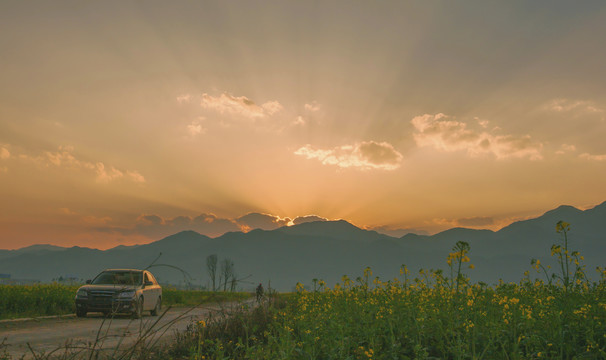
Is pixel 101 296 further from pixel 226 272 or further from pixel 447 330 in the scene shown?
pixel 447 330

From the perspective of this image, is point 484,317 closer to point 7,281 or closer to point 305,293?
point 305,293

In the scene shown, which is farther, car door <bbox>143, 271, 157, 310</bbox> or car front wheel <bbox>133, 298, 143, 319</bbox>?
car door <bbox>143, 271, 157, 310</bbox>

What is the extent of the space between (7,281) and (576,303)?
1097 inches

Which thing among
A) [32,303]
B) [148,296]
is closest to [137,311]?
[148,296]

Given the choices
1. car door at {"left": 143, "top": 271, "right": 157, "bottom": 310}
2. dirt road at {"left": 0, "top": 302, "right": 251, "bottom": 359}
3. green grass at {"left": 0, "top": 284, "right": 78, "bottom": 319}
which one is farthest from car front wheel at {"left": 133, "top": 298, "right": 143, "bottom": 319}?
green grass at {"left": 0, "top": 284, "right": 78, "bottom": 319}

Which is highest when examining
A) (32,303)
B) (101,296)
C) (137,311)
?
(137,311)

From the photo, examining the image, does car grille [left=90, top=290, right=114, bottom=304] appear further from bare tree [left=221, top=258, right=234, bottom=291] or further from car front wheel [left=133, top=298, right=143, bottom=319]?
bare tree [left=221, top=258, right=234, bottom=291]

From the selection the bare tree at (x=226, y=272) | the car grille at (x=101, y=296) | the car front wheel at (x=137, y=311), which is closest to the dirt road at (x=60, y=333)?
the car front wheel at (x=137, y=311)

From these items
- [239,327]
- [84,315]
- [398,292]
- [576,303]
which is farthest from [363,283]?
[84,315]

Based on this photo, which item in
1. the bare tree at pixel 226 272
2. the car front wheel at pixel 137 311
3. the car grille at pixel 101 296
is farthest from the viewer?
the car grille at pixel 101 296

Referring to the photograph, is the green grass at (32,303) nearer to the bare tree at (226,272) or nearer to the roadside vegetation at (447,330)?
the bare tree at (226,272)

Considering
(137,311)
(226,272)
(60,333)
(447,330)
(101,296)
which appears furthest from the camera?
(226,272)

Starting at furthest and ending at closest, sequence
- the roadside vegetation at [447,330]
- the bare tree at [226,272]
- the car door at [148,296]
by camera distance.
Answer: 1. the car door at [148,296]
2. the roadside vegetation at [447,330]
3. the bare tree at [226,272]

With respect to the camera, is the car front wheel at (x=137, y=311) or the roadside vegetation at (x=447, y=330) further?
the roadside vegetation at (x=447, y=330)
